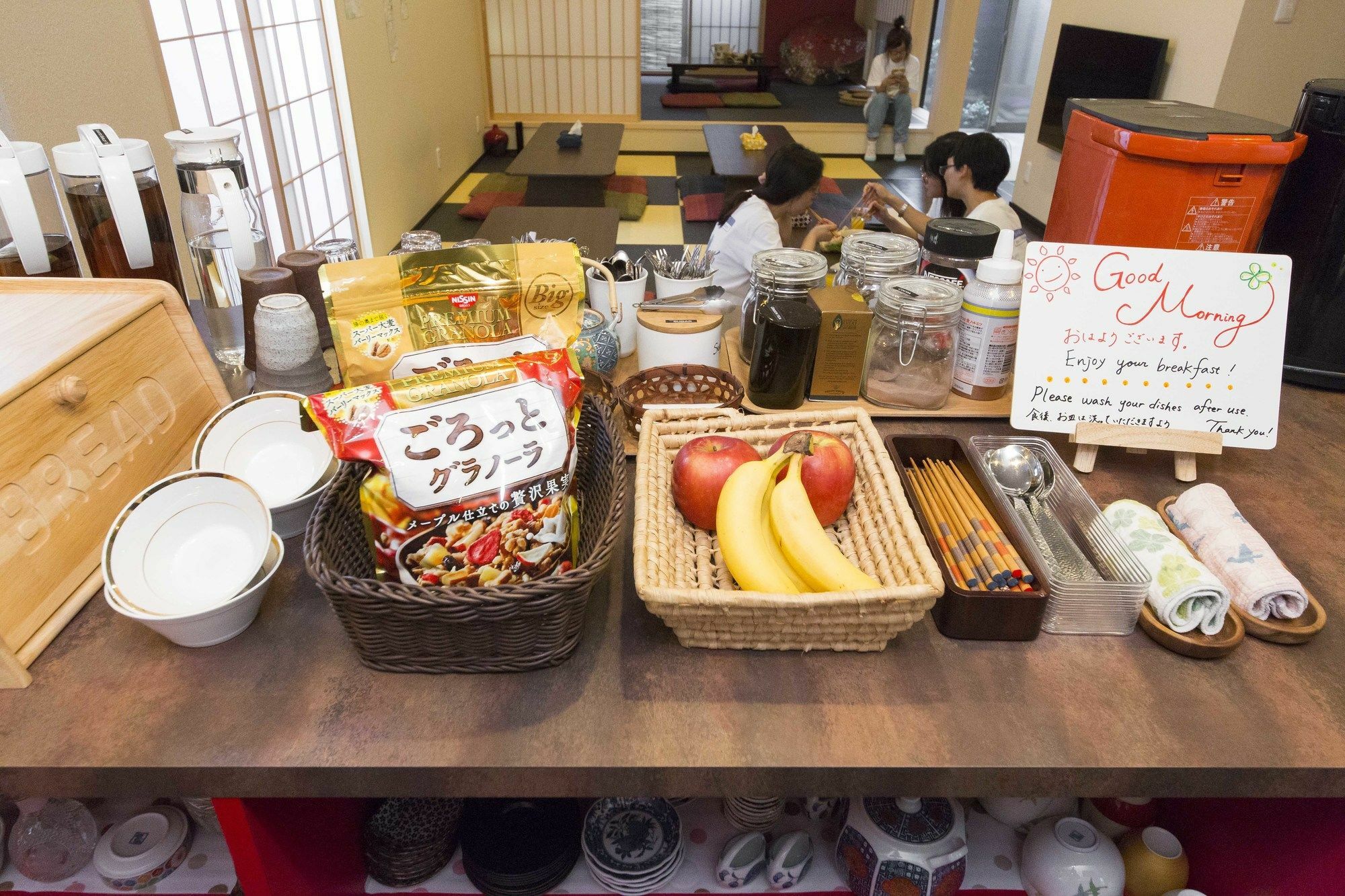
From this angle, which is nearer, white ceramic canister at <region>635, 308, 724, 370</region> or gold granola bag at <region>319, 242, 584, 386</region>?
gold granola bag at <region>319, 242, 584, 386</region>

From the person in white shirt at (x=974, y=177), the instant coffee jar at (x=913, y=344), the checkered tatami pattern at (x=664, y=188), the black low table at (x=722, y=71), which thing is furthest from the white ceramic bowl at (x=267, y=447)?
the black low table at (x=722, y=71)

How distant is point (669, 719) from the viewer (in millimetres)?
741

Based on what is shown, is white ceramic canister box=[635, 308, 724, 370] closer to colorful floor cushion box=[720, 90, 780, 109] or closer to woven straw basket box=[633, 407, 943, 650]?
woven straw basket box=[633, 407, 943, 650]

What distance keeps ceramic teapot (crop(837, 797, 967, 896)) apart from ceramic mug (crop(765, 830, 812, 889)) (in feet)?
0.20

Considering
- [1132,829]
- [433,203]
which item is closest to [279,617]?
[1132,829]

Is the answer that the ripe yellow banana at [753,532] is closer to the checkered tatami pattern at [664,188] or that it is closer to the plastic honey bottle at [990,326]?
the plastic honey bottle at [990,326]

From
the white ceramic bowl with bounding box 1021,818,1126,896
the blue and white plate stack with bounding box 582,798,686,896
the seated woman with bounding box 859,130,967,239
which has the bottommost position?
the blue and white plate stack with bounding box 582,798,686,896

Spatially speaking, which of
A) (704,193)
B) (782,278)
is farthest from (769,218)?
(704,193)

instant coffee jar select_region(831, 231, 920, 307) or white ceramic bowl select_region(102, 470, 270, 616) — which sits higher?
instant coffee jar select_region(831, 231, 920, 307)

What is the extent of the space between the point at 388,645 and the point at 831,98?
840 cm

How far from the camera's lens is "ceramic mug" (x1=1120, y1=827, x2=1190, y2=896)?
100 centimetres

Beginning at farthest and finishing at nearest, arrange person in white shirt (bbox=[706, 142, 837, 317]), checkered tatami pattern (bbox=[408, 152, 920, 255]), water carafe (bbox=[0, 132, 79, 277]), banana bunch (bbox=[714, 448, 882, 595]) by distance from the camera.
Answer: checkered tatami pattern (bbox=[408, 152, 920, 255]), person in white shirt (bbox=[706, 142, 837, 317]), water carafe (bbox=[0, 132, 79, 277]), banana bunch (bbox=[714, 448, 882, 595])

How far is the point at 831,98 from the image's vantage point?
8.05 meters

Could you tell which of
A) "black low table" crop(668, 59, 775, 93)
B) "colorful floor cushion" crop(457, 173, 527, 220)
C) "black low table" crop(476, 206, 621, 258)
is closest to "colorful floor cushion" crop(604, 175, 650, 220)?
"colorful floor cushion" crop(457, 173, 527, 220)
